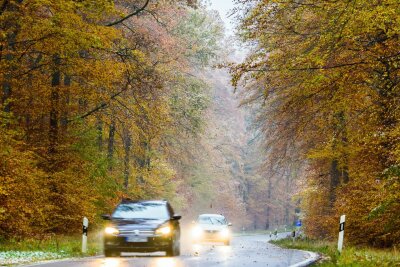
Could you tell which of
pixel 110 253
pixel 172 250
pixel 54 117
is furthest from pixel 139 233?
pixel 54 117

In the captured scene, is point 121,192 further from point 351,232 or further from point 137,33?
point 351,232

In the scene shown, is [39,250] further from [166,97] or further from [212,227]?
[166,97]

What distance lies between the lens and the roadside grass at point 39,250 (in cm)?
1577

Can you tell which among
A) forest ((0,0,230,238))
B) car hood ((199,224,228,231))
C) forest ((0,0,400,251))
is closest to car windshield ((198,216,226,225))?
car hood ((199,224,228,231))

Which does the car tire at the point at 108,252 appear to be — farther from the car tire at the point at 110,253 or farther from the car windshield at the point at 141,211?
the car windshield at the point at 141,211

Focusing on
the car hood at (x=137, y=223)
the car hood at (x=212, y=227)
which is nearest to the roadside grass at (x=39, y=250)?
the car hood at (x=137, y=223)

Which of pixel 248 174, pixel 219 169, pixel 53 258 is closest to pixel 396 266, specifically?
pixel 53 258

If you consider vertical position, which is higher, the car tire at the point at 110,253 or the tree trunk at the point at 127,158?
the tree trunk at the point at 127,158

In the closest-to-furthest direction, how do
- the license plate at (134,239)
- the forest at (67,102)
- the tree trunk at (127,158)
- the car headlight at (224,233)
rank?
the license plate at (134,239) → the forest at (67,102) → the car headlight at (224,233) → the tree trunk at (127,158)

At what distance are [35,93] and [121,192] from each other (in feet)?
22.2

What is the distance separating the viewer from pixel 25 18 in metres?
20.3

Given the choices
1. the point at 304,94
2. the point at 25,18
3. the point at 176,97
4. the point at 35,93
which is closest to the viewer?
the point at 304,94

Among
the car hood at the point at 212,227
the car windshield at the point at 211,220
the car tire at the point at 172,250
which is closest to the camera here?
the car tire at the point at 172,250

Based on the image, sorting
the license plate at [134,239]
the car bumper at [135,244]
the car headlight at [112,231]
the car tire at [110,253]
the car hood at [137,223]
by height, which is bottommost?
the car tire at [110,253]
